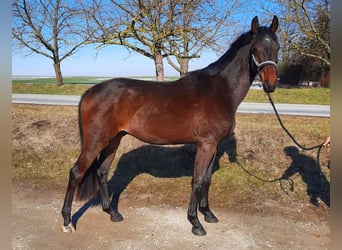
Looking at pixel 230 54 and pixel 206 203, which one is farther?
pixel 206 203

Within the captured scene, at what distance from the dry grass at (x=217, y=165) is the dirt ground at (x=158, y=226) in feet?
0.26

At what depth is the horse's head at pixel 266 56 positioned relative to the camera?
3.43m

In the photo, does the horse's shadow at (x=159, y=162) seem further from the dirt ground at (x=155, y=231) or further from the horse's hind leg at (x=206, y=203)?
the horse's hind leg at (x=206, y=203)

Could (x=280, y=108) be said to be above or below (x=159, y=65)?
below

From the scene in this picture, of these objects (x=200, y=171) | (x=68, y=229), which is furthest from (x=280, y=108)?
(x=68, y=229)

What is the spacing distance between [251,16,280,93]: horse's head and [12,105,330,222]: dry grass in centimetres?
200

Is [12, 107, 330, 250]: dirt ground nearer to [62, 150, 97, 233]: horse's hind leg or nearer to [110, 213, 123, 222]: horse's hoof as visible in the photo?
[110, 213, 123, 222]: horse's hoof

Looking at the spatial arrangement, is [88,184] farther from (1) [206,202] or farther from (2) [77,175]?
(1) [206,202]

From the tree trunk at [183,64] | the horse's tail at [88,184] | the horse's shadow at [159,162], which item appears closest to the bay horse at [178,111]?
the horse's tail at [88,184]

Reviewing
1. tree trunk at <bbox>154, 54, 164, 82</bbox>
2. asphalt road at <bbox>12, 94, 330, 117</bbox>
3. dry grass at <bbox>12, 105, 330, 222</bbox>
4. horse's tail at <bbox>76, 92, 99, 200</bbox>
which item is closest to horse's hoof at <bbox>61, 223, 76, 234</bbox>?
horse's tail at <bbox>76, 92, 99, 200</bbox>

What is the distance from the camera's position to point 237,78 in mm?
3881

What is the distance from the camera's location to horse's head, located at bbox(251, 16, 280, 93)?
343cm

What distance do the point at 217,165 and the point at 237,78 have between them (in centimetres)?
256

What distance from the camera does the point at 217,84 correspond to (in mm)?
3928
